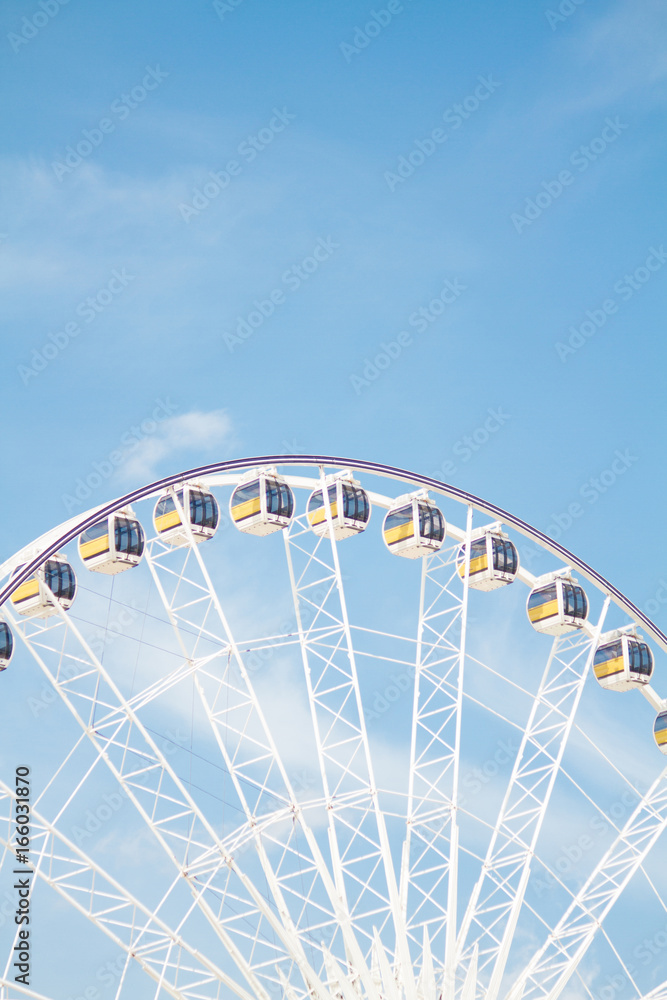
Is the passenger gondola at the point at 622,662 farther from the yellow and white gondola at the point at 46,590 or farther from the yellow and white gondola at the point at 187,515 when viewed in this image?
the yellow and white gondola at the point at 46,590

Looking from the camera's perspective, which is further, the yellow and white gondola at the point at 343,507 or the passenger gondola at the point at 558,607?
the passenger gondola at the point at 558,607

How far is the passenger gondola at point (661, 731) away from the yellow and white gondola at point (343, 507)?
16137mm

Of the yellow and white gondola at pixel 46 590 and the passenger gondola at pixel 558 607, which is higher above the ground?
the yellow and white gondola at pixel 46 590

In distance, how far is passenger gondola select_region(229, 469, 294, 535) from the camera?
45.1 metres

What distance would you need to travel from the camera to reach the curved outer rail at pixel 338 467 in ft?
132

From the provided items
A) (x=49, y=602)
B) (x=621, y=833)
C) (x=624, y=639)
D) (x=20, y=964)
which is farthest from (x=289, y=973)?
(x=624, y=639)

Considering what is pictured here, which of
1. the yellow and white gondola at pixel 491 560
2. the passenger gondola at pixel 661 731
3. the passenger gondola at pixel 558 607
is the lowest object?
the passenger gondola at pixel 661 731

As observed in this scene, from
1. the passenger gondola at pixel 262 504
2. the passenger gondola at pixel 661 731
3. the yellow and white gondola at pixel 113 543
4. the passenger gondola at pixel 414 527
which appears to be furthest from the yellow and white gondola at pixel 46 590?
the passenger gondola at pixel 661 731

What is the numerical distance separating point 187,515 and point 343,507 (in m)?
5.29

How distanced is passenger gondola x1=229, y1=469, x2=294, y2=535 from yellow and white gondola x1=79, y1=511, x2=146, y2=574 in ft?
11.7

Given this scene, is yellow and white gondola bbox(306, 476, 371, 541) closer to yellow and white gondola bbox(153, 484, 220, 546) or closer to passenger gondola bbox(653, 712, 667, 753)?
yellow and white gondola bbox(153, 484, 220, 546)

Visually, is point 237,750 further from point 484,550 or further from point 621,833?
point 621,833

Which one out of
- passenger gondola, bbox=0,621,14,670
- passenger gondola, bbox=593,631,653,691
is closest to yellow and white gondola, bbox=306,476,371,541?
passenger gondola, bbox=0,621,14,670

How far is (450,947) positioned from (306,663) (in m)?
8.91
